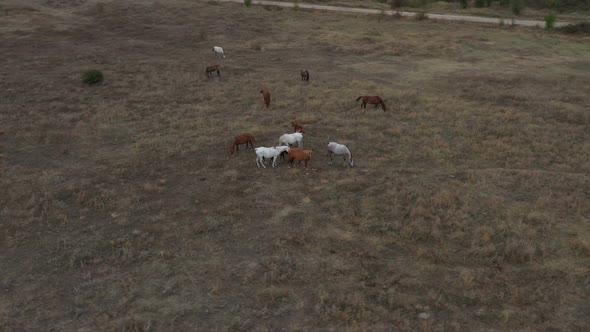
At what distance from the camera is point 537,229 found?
34.8 feet

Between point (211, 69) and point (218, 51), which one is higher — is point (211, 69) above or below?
below

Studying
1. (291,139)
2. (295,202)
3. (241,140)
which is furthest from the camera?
Answer: (241,140)

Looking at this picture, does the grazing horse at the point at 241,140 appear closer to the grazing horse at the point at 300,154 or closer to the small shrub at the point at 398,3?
the grazing horse at the point at 300,154

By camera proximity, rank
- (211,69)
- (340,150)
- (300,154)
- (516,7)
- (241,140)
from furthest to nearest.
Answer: (516,7), (211,69), (241,140), (340,150), (300,154)

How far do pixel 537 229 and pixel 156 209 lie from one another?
338 inches

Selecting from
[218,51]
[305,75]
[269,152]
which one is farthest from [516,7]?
[269,152]

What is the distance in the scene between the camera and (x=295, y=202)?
1183 centimetres

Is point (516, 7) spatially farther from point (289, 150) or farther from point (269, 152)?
point (269, 152)

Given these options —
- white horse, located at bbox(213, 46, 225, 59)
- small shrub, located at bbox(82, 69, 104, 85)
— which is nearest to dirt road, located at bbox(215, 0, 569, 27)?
white horse, located at bbox(213, 46, 225, 59)

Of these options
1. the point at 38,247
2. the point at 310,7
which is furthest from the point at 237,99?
the point at 310,7

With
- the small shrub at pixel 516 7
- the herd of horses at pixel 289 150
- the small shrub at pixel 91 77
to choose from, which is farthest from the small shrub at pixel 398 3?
the herd of horses at pixel 289 150

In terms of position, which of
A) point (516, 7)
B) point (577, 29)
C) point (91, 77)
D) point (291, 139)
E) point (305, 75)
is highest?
point (516, 7)

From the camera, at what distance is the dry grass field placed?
27.7ft

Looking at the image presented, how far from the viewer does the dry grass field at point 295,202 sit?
8430 mm
